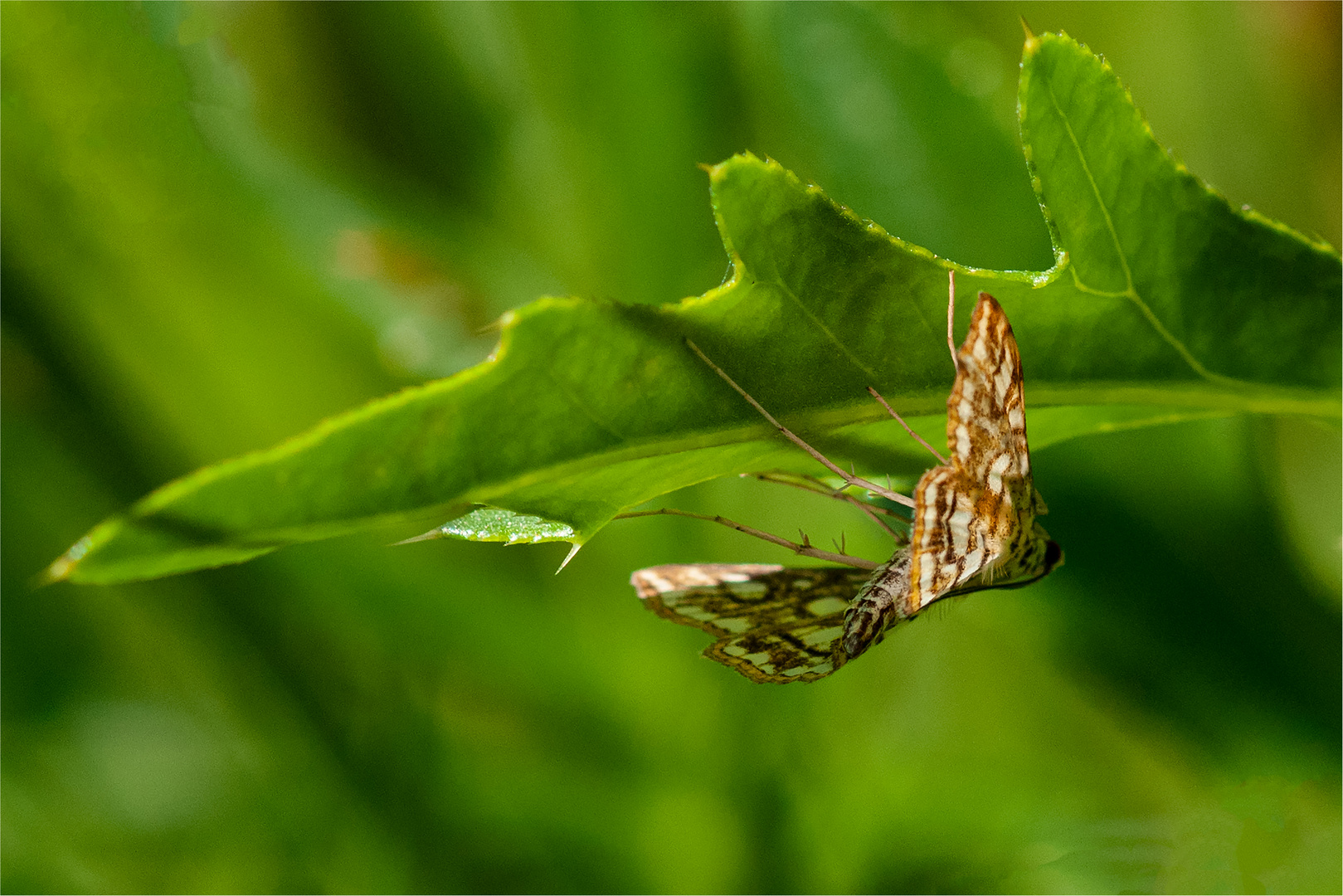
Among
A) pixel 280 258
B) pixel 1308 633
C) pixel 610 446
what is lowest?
pixel 1308 633

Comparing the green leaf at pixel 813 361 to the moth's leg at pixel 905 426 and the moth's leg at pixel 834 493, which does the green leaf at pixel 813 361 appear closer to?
the moth's leg at pixel 905 426

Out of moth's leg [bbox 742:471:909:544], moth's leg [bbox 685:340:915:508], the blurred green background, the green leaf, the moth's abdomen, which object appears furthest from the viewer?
the blurred green background

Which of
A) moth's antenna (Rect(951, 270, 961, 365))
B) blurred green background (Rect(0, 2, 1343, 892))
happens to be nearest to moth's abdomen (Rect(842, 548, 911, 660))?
moth's antenna (Rect(951, 270, 961, 365))

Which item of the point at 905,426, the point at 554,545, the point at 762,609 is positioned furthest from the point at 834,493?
the point at 554,545

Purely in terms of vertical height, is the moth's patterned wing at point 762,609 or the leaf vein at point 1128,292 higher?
the leaf vein at point 1128,292

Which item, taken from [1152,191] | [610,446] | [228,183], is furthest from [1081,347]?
[228,183]

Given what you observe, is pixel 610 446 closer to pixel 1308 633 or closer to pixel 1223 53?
pixel 1308 633

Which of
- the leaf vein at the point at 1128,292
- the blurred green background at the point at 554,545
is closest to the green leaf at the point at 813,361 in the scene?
the leaf vein at the point at 1128,292

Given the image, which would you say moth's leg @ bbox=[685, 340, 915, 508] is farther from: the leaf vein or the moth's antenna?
the leaf vein
